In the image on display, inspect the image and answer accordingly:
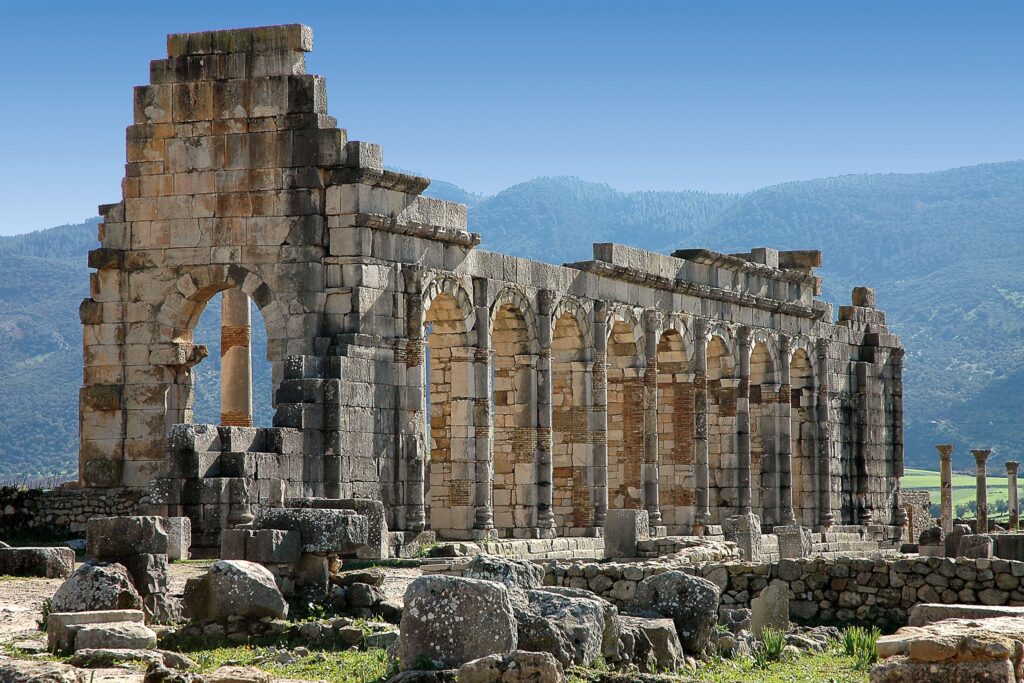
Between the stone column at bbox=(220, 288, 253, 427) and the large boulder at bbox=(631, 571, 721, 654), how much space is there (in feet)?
55.9

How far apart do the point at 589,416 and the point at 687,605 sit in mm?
18564

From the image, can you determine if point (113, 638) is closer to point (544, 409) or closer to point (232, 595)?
point (232, 595)

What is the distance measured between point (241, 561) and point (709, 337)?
24734 mm

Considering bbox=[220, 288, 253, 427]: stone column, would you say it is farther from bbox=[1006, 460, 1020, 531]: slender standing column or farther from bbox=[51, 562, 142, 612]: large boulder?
bbox=[1006, 460, 1020, 531]: slender standing column

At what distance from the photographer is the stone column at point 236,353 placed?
35031 mm

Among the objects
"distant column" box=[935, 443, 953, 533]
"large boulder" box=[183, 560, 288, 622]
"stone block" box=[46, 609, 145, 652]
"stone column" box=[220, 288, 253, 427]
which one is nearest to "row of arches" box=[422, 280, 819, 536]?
"stone column" box=[220, 288, 253, 427]

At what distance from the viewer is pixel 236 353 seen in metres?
35.5

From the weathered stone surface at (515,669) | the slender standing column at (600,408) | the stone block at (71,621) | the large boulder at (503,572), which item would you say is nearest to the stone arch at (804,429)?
the slender standing column at (600,408)

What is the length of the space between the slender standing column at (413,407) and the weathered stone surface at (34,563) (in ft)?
26.2

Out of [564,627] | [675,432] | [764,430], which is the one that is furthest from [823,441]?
[564,627]

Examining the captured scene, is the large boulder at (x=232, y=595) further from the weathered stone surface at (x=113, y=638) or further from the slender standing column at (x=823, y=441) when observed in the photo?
the slender standing column at (x=823, y=441)

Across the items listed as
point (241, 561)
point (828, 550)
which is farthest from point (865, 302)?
point (241, 561)

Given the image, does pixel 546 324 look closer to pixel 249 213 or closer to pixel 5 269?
pixel 249 213

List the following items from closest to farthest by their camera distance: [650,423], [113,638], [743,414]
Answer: [113,638] < [650,423] < [743,414]
